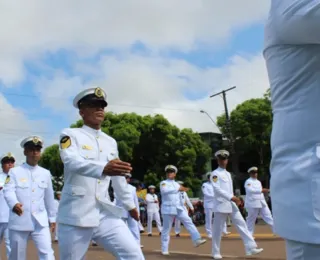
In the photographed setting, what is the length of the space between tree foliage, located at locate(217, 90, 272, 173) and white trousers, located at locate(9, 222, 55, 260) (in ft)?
110

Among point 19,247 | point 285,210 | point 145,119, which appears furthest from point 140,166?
point 285,210

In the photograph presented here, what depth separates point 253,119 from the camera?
3984cm

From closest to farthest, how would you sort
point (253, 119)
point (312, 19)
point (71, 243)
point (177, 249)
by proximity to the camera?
point (312, 19) → point (71, 243) → point (177, 249) → point (253, 119)

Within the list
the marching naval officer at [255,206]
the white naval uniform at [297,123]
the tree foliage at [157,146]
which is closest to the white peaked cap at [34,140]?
the white naval uniform at [297,123]

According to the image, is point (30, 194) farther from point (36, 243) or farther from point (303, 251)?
point (303, 251)

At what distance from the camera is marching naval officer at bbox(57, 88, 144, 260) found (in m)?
4.35

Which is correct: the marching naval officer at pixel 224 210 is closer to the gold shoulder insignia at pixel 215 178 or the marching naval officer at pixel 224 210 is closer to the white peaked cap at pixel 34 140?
the gold shoulder insignia at pixel 215 178

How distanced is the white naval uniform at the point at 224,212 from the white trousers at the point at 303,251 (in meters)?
7.90

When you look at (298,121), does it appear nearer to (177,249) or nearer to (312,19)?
(312,19)

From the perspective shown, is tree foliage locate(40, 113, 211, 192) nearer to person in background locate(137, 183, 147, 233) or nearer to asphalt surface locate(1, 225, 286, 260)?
person in background locate(137, 183, 147, 233)

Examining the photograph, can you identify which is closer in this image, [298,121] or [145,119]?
[298,121]

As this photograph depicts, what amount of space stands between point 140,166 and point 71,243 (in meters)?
Answer: 36.5

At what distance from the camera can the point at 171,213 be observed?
12547 mm

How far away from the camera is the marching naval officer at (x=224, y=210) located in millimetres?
9773
